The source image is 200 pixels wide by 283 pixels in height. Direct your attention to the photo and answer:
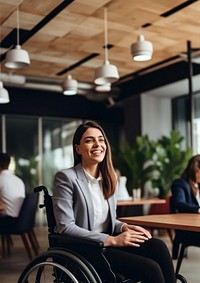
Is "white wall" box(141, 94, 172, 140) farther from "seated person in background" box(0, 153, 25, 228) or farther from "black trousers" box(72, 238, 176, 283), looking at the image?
"black trousers" box(72, 238, 176, 283)

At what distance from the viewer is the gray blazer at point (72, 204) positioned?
87.1 inches

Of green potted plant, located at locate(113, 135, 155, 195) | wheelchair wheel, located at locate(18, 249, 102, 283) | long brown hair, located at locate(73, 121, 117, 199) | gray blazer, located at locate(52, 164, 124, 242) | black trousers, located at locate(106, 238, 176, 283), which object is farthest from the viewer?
green potted plant, located at locate(113, 135, 155, 195)

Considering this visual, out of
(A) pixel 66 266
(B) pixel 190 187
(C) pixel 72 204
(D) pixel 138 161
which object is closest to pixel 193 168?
(B) pixel 190 187

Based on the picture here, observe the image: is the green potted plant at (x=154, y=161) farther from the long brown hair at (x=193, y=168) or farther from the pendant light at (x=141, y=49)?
the long brown hair at (x=193, y=168)

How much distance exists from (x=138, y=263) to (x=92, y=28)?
4188 millimetres

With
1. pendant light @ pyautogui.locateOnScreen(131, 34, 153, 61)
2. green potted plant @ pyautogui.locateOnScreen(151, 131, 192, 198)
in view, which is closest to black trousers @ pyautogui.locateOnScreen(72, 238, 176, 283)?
pendant light @ pyautogui.locateOnScreen(131, 34, 153, 61)

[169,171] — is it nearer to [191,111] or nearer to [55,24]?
[191,111]

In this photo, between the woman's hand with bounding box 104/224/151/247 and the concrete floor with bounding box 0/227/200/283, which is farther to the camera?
the concrete floor with bounding box 0/227/200/283

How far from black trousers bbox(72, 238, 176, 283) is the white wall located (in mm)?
6586

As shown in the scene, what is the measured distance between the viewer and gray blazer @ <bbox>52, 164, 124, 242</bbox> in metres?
2.21

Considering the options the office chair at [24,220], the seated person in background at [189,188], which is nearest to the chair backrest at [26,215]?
the office chair at [24,220]

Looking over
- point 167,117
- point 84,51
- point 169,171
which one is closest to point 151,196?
point 169,171

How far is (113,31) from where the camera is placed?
586cm

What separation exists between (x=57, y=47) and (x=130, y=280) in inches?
194
